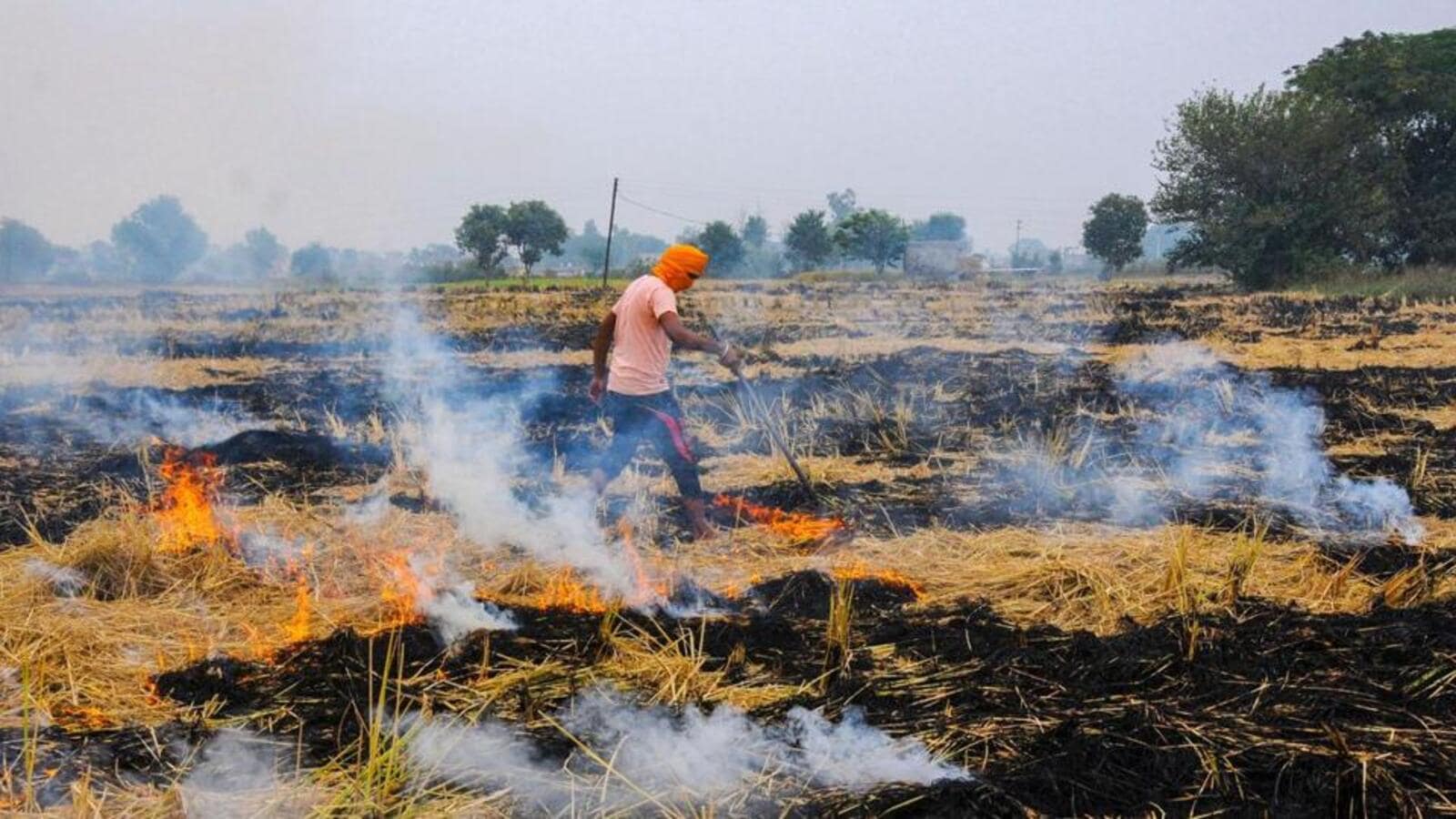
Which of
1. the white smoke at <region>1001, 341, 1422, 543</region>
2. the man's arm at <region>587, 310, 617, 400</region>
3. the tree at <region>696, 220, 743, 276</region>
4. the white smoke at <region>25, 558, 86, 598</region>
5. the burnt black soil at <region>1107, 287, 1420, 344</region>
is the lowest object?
the white smoke at <region>25, 558, 86, 598</region>

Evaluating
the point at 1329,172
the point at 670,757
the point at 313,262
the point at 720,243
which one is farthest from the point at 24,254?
the point at 1329,172

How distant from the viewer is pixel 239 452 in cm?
691

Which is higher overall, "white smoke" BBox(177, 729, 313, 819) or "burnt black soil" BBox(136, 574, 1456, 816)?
"burnt black soil" BBox(136, 574, 1456, 816)

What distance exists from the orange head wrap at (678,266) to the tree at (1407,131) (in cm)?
2942

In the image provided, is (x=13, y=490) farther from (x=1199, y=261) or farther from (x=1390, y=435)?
(x=1199, y=261)

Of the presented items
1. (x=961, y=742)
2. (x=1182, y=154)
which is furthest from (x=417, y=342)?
(x=1182, y=154)

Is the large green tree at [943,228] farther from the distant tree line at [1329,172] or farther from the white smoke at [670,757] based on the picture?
the white smoke at [670,757]

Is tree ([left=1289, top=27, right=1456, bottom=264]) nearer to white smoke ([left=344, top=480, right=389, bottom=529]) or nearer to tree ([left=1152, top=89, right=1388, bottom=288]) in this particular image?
tree ([left=1152, top=89, right=1388, bottom=288])

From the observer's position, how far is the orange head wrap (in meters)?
5.00

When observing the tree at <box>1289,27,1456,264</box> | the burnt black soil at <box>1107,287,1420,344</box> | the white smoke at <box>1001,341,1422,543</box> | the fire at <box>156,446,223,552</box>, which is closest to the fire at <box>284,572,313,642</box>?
the fire at <box>156,446,223,552</box>

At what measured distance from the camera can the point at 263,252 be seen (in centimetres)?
2319

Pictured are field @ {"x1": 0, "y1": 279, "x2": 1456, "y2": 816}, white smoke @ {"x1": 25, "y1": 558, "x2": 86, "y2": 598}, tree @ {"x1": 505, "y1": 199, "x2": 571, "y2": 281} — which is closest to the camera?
field @ {"x1": 0, "y1": 279, "x2": 1456, "y2": 816}

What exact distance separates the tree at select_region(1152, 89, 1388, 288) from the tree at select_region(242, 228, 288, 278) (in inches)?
941

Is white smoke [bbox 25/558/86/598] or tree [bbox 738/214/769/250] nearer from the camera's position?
white smoke [bbox 25/558/86/598]
